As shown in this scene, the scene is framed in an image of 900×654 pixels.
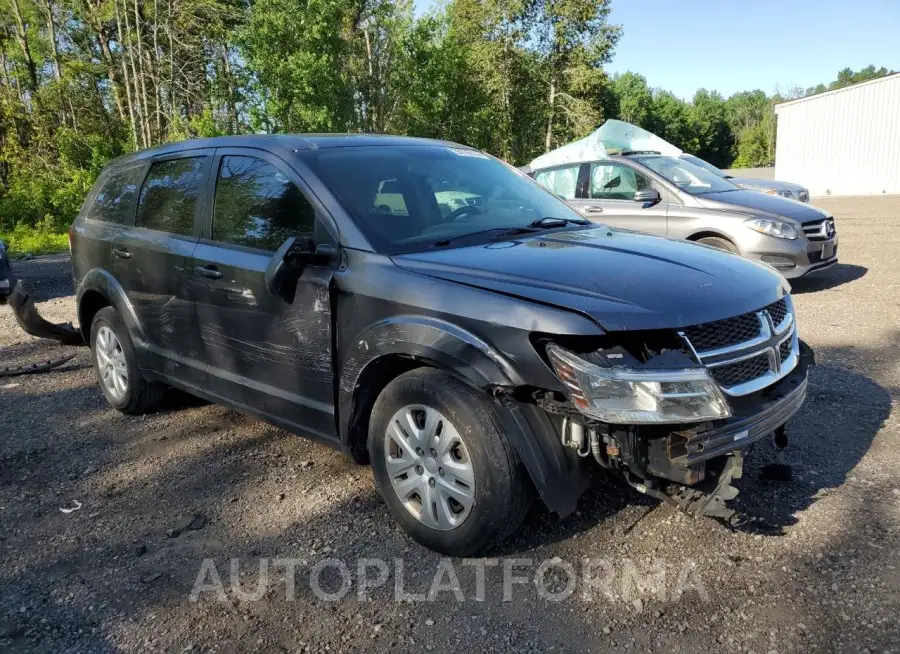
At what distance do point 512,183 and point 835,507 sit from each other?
94.9 inches

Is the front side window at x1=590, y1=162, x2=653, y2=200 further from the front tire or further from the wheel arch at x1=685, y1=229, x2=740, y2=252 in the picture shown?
the front tire

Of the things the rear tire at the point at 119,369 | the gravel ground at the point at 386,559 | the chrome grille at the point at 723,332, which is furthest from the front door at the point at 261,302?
the chrome grille at the point at 723,332

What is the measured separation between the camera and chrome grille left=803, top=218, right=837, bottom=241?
8305mm

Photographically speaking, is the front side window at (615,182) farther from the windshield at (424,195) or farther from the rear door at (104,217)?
the rear door at (104,217)

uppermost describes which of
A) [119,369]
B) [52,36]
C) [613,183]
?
[52,36]

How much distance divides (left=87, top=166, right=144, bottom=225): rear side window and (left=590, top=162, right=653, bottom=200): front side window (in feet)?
19.5

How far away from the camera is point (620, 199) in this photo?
9133mm

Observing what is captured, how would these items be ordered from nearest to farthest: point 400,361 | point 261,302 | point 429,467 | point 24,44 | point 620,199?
1. point 429,467
2. point 400,361
3. point 261,302
4. point 620,199
5. point 24,44

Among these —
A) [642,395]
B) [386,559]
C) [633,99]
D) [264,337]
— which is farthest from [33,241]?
[633,99]

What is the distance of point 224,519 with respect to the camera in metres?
3.57

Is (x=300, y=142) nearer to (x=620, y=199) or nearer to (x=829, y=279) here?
(x=620, y=199)

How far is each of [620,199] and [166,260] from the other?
6.27 metres

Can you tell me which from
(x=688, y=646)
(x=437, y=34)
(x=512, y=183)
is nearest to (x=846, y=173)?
(x=437, y=34)

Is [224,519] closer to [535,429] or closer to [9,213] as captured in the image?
[535,429]
